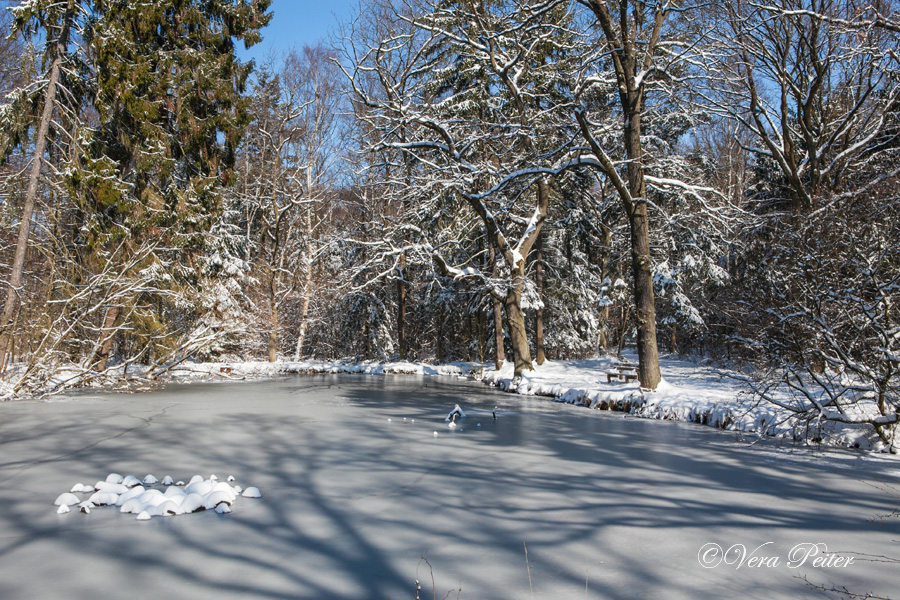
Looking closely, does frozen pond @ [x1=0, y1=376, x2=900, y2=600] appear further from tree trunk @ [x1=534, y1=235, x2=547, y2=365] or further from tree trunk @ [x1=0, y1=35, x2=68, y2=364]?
tree trunk @ [x1=534, y1=235, x2=547, y2=365]

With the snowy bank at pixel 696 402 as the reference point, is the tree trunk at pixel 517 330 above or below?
above

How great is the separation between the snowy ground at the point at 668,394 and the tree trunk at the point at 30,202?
3.27m

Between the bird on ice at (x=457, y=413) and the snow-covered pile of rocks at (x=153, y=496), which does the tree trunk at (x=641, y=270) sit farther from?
the snow-covered pile of rocks at (x=153, y=496)

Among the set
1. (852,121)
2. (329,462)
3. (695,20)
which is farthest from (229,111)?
(852,121)

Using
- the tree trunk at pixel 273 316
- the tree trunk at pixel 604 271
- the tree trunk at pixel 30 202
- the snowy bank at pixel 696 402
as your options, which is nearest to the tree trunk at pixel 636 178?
the snowy bank at pixel 696 402

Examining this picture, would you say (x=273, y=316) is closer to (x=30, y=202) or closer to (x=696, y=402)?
(x=30, y=202)

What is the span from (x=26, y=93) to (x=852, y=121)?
1809 centimetres

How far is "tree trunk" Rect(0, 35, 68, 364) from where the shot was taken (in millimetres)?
11141

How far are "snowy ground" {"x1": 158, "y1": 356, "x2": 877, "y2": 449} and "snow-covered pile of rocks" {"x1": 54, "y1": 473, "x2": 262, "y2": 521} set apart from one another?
622 centimetres

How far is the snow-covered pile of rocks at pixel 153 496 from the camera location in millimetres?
4523

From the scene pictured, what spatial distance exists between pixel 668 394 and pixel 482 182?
10.1 metres

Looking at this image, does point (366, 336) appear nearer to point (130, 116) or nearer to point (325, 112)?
point (325, 112)

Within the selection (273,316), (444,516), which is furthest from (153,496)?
(273,316)

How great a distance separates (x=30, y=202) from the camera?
11820 millimetres
